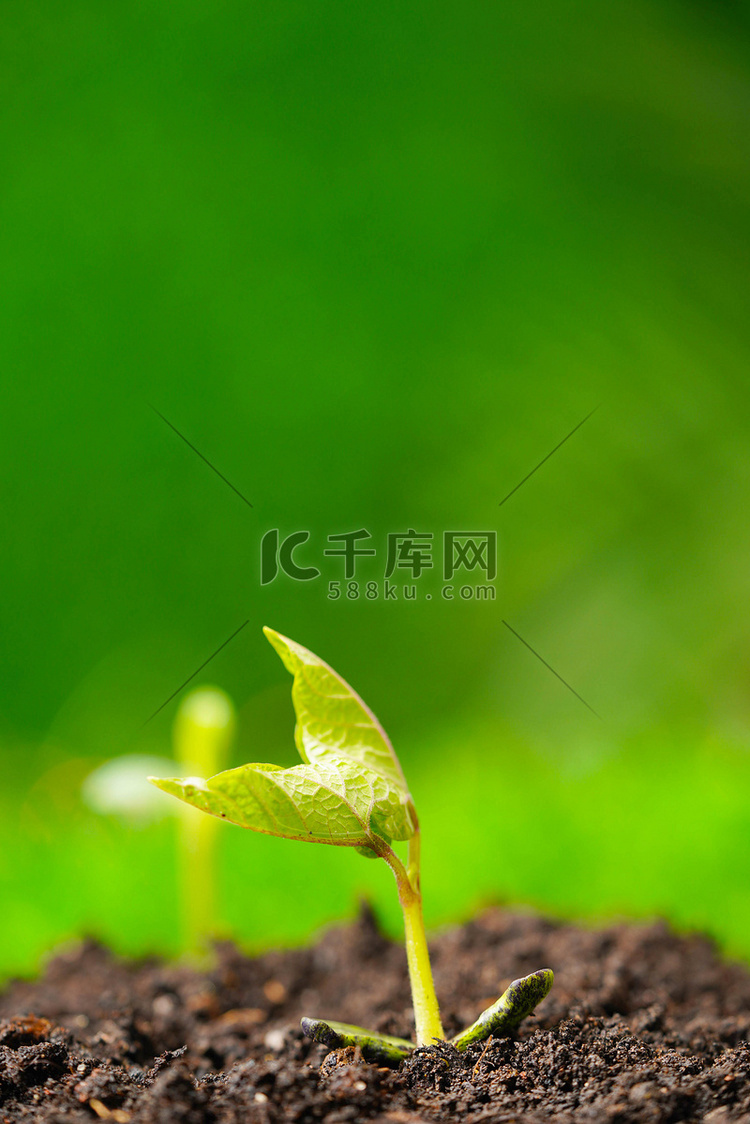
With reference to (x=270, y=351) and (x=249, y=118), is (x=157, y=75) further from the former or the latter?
(x=270, y=351)

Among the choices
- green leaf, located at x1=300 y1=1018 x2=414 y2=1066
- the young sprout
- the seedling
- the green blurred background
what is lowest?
green leaf, located at x1=300 y1=1018 x2=414 y2=1066

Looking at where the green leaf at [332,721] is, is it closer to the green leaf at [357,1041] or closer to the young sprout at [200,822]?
the green leaf at [357,1041]

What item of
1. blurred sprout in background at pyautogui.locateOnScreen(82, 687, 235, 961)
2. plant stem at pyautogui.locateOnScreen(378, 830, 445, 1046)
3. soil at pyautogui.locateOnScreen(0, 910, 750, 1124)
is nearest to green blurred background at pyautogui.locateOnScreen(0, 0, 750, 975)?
blurred sprout in background at pyautogui.locateOnScreen(82, 687, 235, 961)

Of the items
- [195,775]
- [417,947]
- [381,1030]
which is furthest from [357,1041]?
[195,775]

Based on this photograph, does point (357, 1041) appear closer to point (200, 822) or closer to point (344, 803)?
point (344, 803)

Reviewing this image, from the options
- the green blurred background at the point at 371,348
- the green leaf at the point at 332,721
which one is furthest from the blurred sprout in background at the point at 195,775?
the green blurred background at the point at 371,348

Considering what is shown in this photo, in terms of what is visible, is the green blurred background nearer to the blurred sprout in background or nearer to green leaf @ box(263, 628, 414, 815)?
the blurred sprout in background

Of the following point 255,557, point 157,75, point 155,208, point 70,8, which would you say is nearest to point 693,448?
point 255,557

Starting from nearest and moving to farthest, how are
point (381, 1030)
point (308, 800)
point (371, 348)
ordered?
1. point (308, 800)
2. point (381, 1030)
3. point (371, 348)
